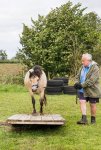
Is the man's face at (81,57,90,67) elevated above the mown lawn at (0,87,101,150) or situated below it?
above

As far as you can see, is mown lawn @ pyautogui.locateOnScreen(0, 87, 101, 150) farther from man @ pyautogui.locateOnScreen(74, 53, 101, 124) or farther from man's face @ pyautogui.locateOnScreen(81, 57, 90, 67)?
man's face @ pyautogui.locateOnScreen(81, 57, 90, 67)

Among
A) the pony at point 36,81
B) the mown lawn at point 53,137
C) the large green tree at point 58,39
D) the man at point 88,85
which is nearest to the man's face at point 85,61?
the man at point 88,85

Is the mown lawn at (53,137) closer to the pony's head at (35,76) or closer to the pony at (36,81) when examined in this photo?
the pony at (36,81)

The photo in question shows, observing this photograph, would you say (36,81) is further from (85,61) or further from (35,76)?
(85,61)

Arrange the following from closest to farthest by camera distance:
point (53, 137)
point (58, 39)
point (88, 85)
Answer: point (53, 137) < point (88, 85) < point (58, 39)

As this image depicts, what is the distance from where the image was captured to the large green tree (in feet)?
101

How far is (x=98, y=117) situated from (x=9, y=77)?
17.1 meters

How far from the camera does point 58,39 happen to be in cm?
3102

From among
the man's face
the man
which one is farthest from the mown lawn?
the man's face

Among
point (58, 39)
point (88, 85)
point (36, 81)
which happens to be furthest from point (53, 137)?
point (58, 39)

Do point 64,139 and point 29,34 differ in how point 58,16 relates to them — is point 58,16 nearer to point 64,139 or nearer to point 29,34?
point 29,34

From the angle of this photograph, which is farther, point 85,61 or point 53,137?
point 85,61

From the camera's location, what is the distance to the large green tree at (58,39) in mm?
30878

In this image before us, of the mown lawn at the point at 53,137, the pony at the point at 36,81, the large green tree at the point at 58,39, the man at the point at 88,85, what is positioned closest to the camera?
the mown lawn at the point at 53,137
